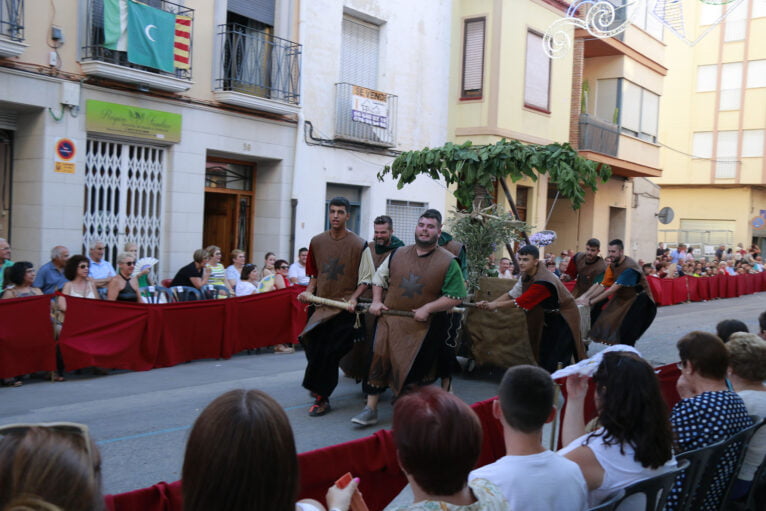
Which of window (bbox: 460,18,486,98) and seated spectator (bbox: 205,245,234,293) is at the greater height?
window (bbox: 460,18,486,98)

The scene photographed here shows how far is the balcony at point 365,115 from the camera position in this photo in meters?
15.5

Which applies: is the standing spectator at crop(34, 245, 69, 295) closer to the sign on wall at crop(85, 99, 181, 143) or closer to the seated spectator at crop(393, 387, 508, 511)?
the sign on wall at crop(85, 99, 181, 143)

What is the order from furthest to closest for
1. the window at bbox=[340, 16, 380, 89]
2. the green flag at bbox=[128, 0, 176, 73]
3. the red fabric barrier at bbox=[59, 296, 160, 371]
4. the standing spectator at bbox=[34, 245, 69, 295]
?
the window at bbox=[340, 16, 380, 89] → the green flag at bbox=[128, 0, 176, 73] → the standing spectator at bbox=[34, 245, 69, 295] → the red fabric barrier at bbox=[59, 296, 160, 371]

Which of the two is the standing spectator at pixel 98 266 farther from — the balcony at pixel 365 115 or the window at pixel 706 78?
the window at pixel 706 78

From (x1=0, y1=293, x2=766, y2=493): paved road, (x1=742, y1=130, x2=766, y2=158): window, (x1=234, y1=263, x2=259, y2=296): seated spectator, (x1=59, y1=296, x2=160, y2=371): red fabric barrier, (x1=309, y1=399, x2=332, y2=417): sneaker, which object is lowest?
(x1=0, y1=293, x2=766, y2=493): paved road

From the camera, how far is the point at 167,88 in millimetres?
11961

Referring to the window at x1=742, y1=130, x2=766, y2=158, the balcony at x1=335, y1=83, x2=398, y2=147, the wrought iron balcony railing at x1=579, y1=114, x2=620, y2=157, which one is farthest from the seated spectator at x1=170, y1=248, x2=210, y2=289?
the window at x1=742, y1=130, x2=766, y2=158

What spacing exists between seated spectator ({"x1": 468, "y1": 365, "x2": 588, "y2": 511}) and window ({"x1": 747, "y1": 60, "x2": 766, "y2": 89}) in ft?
118

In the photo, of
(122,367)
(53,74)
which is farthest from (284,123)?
(122,367)

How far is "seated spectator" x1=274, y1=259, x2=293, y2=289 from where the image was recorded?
11398mm

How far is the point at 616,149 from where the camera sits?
72.7 ft

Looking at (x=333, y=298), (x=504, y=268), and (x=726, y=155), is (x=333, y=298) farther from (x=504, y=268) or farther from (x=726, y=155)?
(x=726, y=155)

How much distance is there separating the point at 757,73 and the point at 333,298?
1321 inches

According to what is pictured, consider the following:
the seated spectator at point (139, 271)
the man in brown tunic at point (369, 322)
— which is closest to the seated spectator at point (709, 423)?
the man in brown tunic at point (369, 322)
